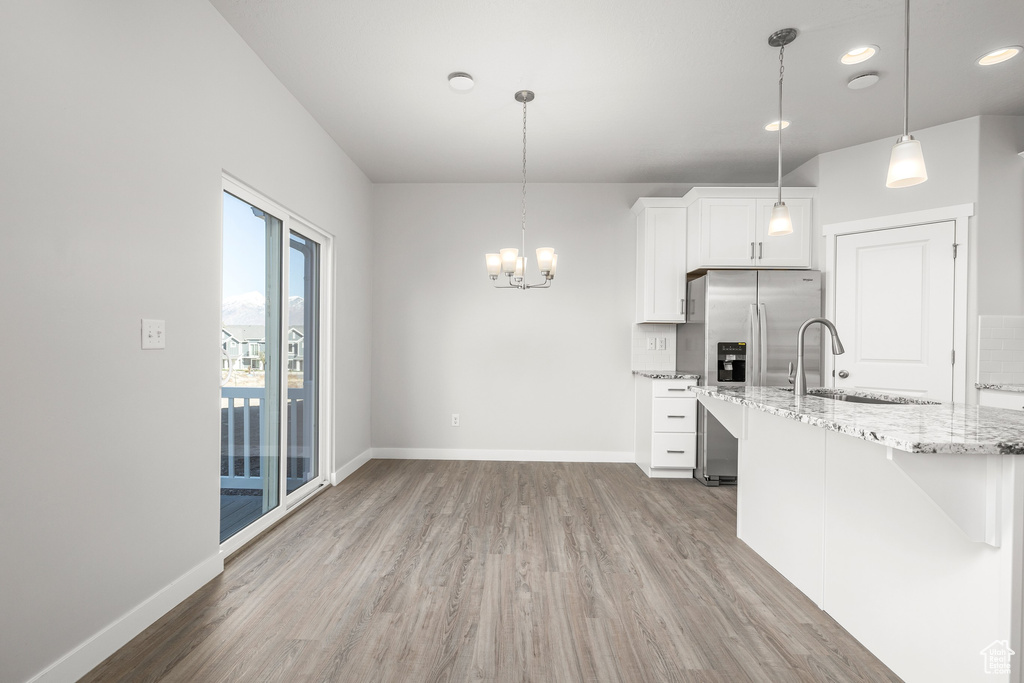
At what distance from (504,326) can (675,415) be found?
71.5 inches

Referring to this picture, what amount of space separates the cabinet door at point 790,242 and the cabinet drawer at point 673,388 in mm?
1238

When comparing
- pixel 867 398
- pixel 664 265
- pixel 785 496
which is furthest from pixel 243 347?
pixel 664 265

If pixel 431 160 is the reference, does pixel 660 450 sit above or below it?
below

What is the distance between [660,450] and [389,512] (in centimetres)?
234

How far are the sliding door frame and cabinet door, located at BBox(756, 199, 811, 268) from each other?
3.66 metres

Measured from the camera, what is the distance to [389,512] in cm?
320

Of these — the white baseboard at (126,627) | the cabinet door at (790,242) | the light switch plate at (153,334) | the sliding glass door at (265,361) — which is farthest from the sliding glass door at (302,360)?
the cabinet door at (790,242)

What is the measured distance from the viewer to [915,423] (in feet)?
5.07

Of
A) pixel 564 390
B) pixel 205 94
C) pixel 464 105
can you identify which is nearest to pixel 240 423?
pixel 205 94

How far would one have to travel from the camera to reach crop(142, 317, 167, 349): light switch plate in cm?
185

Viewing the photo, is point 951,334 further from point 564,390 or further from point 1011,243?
point 564,390

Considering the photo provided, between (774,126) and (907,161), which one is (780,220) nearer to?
(907,161)

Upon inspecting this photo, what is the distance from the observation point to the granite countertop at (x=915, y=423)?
1.24m
